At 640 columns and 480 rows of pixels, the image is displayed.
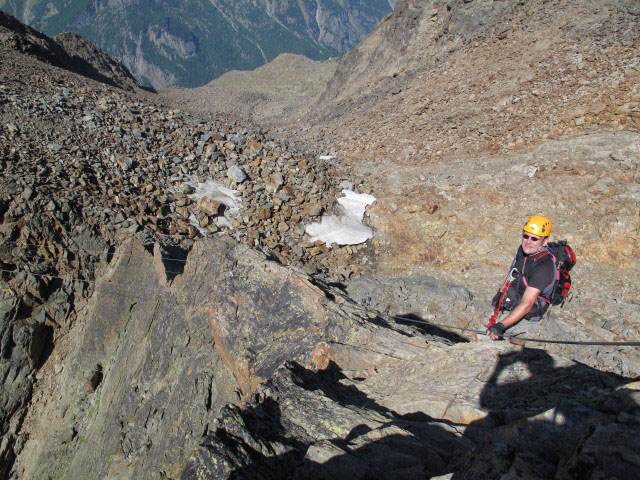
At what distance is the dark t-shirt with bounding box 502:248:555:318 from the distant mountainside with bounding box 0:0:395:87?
12721 cm

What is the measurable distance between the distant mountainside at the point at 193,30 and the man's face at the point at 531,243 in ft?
418

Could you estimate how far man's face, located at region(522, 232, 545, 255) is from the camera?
4.59m

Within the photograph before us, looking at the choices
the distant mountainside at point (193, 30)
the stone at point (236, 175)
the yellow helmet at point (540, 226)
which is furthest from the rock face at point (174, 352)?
the distant mountainside at point (193, 30)

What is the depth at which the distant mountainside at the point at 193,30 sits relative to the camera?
125 metres

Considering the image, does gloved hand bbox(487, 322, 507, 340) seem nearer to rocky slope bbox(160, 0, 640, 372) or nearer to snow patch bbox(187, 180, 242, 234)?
rocky slope bbox(160, 0, 640, 372)

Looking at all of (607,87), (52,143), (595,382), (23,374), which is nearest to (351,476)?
(595,382)

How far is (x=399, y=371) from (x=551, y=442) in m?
2.32

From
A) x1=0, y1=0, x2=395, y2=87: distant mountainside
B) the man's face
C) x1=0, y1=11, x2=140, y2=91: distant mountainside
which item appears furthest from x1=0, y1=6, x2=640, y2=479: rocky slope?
x1=0, y1=0, x2=395, y2=87: distant mountainside

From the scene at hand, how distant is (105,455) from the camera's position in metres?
5.80

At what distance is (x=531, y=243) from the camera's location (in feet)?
15.3

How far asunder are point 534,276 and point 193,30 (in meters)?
163

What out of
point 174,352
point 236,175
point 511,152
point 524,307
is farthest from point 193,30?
point 524,307

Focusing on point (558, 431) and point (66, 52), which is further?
point (66, 52)

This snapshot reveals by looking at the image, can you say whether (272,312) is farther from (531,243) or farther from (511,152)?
(511,152)
